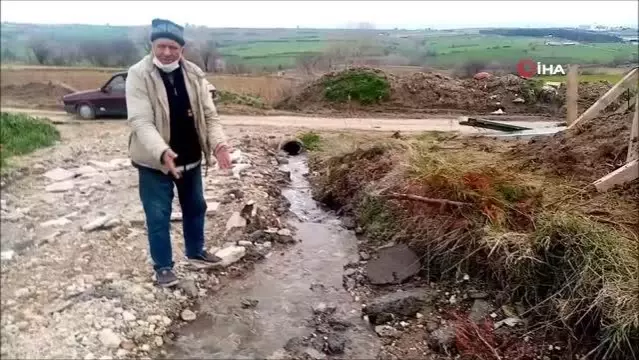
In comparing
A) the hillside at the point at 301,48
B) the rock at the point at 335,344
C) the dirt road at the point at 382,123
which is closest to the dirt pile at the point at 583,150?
the dirt road at the point at 382,123

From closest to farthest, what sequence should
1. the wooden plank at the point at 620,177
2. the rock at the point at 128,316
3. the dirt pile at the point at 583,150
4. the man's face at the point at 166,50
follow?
the man's face at the point at 166,50 → the rock at the point at 128,316 → the wooden plank at the point at 620,177 → the dirt pile at the point at 583,150

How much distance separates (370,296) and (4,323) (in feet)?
9.31

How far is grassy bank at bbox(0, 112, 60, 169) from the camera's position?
6.03 feet

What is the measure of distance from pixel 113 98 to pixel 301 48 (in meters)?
0.91

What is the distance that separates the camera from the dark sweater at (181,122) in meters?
2.82

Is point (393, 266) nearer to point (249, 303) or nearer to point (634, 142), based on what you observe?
point (249, 303)

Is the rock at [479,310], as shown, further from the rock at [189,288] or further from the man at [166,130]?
the man at [166,130]

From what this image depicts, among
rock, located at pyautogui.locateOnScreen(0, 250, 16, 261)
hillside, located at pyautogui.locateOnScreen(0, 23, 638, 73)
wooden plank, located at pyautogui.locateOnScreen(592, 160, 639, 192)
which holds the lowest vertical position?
wooden plank, located at pyautogui.locateOnScreen(592, 160, 639, 192)

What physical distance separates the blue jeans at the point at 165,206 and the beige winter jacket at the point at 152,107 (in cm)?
17

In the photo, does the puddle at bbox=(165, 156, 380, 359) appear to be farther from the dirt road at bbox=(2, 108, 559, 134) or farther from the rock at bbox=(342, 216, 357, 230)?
the dirt road at bbox=(2, 108, 559, 134)

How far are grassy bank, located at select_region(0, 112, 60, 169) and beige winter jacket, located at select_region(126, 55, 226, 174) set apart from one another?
1.95 ft

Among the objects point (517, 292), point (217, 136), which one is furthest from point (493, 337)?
point (217, 136)

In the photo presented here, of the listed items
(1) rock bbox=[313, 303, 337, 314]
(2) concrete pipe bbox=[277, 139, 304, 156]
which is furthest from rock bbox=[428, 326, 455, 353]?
(2) concrete pipe bbox=[277, 139, 304, 156]

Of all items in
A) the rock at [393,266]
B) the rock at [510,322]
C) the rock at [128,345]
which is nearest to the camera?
the rock at [128,345]
